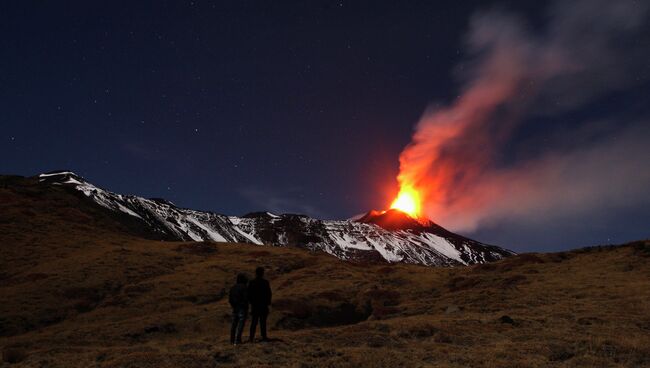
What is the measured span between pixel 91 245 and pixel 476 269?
2165 inches

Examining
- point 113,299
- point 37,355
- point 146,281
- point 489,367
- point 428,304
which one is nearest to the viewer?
point 489,367

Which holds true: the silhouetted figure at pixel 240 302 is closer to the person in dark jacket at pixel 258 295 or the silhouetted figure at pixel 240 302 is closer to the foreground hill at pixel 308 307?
the person in dark jacket at pixel 258 295

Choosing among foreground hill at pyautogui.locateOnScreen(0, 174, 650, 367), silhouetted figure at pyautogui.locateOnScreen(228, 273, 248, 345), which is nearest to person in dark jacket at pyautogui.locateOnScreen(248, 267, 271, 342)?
silhouetted figure at pyautogui.locateOnScreen(228, 273, 248, 345)

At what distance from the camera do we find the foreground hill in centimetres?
2069

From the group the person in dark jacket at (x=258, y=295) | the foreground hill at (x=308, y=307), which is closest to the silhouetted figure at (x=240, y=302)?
the person in dark jacket at (x=258, y=295)

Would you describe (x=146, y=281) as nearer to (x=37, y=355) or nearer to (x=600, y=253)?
(x=37, y=355)

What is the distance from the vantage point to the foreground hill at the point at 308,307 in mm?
20688

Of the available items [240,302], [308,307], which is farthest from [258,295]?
[308,307]

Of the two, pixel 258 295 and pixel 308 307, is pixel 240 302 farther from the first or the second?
pixel 308 307

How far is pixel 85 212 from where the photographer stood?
102000 millimetres

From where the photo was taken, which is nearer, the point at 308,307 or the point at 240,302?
the point at 240,302

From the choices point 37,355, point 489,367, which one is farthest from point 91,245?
point 489,367

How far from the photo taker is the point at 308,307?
1626 inches

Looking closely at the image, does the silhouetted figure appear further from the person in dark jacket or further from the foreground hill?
the foreground hill
